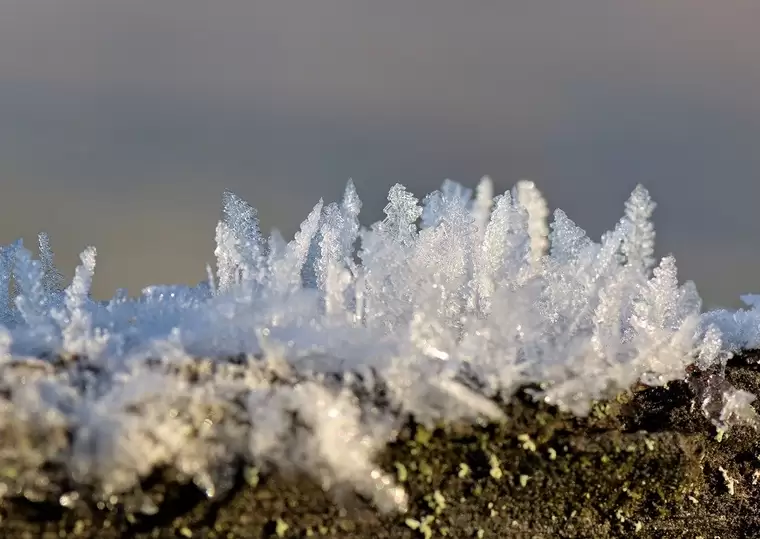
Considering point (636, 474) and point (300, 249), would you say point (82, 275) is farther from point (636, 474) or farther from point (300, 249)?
point (636, 474)

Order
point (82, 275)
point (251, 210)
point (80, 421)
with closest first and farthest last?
point (80, 421) → point (82, 275) → point (251, 210)

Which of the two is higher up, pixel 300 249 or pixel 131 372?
pixel 300 249

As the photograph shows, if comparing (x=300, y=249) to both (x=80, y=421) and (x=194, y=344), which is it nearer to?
(x=194, y=344)

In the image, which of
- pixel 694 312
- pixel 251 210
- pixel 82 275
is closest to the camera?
pixel 82 275

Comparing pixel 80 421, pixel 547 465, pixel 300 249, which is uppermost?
pixel 300 249

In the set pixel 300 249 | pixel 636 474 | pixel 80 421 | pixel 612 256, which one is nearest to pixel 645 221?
pixel 612 256

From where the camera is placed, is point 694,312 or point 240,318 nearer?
point 240,318
